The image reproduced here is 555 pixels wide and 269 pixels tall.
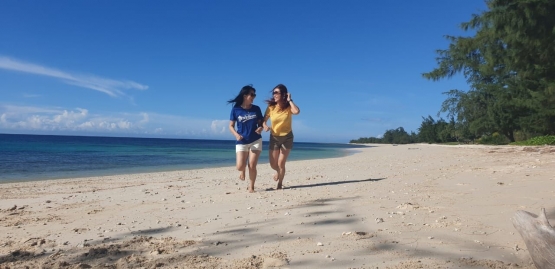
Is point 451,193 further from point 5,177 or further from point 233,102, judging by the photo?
point 5,177

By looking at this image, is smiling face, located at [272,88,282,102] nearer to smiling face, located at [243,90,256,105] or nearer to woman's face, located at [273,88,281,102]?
woman's face, located at [273,88,281,102]

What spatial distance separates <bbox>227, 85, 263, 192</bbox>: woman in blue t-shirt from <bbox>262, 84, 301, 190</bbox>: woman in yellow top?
208 millimetres

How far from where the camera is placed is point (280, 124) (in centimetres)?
651

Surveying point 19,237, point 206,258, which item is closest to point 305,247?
point 206,258

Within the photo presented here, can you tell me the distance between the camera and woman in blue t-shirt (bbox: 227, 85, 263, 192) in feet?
21.0

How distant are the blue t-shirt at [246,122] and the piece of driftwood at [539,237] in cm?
427

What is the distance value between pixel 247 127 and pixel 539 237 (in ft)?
14.9

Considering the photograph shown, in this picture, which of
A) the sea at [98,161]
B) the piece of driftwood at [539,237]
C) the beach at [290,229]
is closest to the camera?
the piece of driftwood at [539,237]

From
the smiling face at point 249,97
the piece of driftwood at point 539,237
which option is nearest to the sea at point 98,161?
the smiling face at point 249,97

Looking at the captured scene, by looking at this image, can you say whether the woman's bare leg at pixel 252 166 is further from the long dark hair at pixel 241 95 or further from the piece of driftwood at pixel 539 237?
the piece of driftwood at pixel 539 237

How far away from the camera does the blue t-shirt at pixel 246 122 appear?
20.9 ft

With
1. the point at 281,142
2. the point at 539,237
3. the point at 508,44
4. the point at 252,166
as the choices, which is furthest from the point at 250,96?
the point at 508,44

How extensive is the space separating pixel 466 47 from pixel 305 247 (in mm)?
9915

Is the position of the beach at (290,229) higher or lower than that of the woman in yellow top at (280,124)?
lower
